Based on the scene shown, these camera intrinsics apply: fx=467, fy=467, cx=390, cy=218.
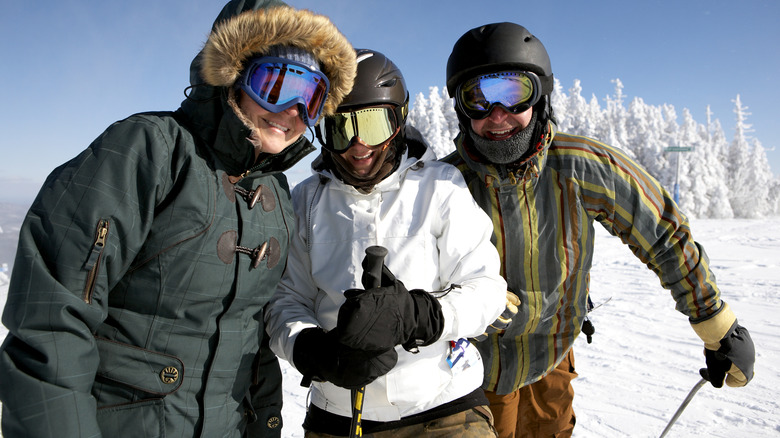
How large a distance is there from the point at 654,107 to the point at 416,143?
55.0 m

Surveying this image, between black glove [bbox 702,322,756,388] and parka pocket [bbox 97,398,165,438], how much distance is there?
9.35ft

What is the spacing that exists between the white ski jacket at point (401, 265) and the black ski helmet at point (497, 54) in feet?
2.27

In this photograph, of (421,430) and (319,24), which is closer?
(319,24)

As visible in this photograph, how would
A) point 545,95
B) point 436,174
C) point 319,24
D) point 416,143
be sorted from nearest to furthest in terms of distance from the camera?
1. point 319,24
2. point 436,174
3. point 416,143
4. point 545,95

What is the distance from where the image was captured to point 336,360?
1860mm

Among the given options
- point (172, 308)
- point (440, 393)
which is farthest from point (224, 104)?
point (440, 393)

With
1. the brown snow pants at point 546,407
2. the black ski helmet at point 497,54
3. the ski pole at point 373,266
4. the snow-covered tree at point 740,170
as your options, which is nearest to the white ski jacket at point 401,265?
the ski pole at point 373,266

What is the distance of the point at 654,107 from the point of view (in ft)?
160

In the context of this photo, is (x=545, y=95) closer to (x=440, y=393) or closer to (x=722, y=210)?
(x=440, y=393)

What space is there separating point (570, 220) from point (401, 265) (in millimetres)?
1115

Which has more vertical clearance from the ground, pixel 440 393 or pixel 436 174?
pixel 436 174

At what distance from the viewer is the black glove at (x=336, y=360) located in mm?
1790

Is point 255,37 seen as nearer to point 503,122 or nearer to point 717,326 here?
point 503,122

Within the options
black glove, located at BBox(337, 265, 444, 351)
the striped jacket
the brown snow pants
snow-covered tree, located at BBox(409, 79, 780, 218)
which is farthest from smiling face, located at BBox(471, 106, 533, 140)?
snow-covered tree, located at BBox(409, 79, 780, 218)
